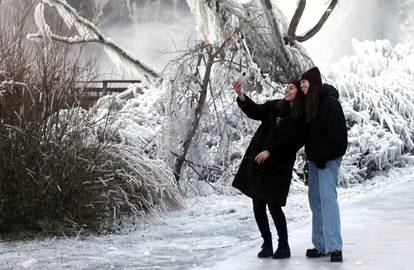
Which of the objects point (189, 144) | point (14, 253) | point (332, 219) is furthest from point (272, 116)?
point (189, 144)

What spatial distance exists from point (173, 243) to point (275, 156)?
1.69 m

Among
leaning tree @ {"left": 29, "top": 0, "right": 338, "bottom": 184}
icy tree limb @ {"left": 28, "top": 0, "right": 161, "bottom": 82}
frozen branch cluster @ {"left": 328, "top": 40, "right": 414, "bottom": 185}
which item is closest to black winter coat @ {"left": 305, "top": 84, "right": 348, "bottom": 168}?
leaning tree @ {"left": 29, "top": 0, "right": 338, "bottom": 184}

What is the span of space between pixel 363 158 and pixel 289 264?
778cm

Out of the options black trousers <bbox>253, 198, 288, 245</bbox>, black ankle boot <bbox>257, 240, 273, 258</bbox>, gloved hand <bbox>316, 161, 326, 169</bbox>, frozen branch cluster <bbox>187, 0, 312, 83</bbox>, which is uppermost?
frozen branch cluster <bbox>187, 0, 312, 83</bbox>

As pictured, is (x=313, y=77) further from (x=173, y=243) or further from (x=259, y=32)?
(x=259, y=32)

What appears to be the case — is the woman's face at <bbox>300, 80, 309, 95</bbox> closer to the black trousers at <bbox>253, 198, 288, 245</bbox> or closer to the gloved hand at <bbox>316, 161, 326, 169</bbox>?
the gloved hand at <bbox>316, 161, 326, 169</bbox>

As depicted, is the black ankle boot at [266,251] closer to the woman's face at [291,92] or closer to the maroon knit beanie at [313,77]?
the woman's face at [291,92]

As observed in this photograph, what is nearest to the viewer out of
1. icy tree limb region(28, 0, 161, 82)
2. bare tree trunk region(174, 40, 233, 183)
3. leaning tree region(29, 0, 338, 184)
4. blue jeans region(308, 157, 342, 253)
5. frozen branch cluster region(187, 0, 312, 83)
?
blue jeans region(308, 157, 342, 253)

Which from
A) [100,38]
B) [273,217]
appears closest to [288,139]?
[273,217]

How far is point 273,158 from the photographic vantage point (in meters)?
5.94

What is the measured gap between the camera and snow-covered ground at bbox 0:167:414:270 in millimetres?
6133

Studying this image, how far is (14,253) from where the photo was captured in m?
6.52

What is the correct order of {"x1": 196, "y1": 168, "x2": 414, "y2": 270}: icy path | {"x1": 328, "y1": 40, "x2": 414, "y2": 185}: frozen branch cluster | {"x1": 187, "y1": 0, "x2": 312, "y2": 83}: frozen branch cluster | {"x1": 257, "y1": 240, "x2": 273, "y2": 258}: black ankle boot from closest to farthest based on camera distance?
{"x1": 196, "y1": 168, "x2": 414, "y2": 270}: icy path, {"x1": 257, "y1": 240, "x2": 273, "y2": 258}: black ankle boot, {"x1": 187, "y1": 0, "x2": 312, "y2": 83}: frozen branch cluster, {"x1": 328, "y1": 40, "x2": 414, "y2": 185}: frozen branch cluster

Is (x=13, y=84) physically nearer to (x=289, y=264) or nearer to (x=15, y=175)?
(x=15, y=175)
